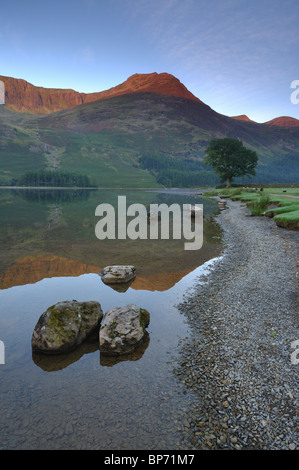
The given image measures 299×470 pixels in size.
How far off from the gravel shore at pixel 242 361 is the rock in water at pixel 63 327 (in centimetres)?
419

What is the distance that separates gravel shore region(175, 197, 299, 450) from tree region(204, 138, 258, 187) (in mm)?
105458

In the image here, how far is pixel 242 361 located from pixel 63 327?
22.7 feet

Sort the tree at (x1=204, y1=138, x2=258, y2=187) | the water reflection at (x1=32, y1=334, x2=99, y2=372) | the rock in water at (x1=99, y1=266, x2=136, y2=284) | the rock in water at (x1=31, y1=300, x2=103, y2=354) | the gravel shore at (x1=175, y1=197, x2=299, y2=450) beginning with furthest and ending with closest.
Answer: the tree at (x1=204, y1=138, x2=258, y2=187) < the rock in water at (x1=99, y1=266, x2=136, y2=284) < the rock in water at (x1=31, y1=300, x2=103, y2=354) < the water reflection at (x1=32, y1=334, x2=99, y2=372) < the gravel shore at (x1=175, y1=197, x2=299, y2=450)

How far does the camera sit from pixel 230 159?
112 meters

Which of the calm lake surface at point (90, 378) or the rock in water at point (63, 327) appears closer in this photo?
the calm lake surface at point (90, 378)

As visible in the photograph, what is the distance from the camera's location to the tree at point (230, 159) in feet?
370

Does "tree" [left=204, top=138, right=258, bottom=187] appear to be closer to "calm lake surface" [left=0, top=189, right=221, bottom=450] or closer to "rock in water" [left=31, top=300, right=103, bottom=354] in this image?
"calm lake surface" [left=0, top=189, right=221, bottom=450]

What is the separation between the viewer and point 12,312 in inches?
505

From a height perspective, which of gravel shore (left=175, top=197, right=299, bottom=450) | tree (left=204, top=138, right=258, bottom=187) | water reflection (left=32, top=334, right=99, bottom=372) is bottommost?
water reflection (left=32, top=334, right=99, bottom=372)

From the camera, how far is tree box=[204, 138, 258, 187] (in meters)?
113

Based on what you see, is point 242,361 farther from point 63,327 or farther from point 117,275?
point 117,275

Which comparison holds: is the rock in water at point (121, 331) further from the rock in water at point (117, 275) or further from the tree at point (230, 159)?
the tree at point (230, 159)

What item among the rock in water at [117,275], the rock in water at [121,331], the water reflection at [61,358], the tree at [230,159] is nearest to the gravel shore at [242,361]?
the rock in water at [121,331]

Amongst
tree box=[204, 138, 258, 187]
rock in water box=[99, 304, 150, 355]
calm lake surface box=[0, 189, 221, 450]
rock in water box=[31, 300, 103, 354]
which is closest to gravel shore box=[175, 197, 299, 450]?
calm lake surface box=[0, 189, 221, 450]
